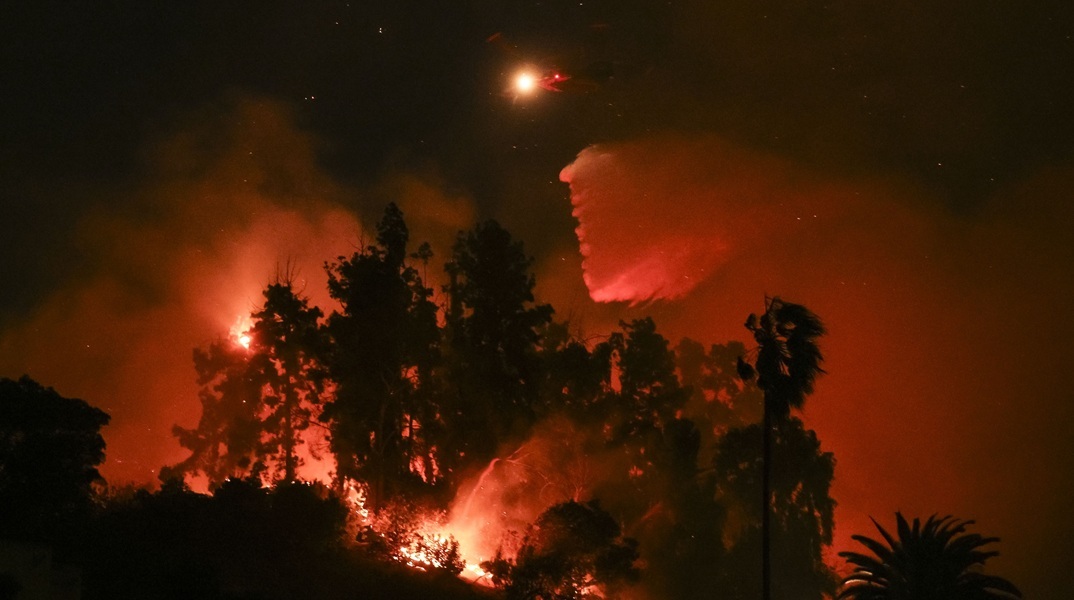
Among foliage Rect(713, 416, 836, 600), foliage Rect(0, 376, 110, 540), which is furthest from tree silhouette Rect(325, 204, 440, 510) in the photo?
foliage Rect(713, 416, 836, 600)

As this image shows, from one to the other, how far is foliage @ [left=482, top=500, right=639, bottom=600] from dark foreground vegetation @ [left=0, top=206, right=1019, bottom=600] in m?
0.09

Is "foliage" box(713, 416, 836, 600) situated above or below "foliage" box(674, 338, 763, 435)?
below

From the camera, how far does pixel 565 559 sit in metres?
39.2

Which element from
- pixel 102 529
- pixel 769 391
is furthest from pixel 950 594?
pixel 102 529

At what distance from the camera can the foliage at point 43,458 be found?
30359 mm

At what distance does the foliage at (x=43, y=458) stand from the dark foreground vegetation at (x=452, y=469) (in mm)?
70

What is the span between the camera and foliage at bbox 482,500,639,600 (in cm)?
3856

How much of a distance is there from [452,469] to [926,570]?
916 inches

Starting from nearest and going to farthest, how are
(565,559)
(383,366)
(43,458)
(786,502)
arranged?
(43,458) < (565,559) < (383,366) < (786,502)

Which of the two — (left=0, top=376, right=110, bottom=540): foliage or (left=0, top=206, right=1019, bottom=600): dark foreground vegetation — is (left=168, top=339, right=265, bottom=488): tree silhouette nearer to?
(left=0, top=206, right=1019, bottom=600): dark foreground vegetation

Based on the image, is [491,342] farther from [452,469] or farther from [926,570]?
[926,570]

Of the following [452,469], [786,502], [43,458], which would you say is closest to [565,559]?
[452,469]

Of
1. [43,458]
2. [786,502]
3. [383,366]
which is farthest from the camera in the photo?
[786,502]

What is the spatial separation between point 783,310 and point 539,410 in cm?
2258
